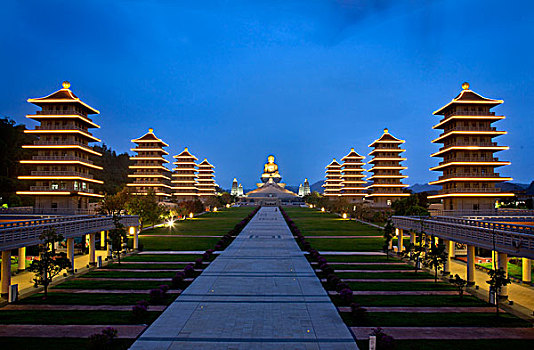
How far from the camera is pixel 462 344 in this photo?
1641 centimetres

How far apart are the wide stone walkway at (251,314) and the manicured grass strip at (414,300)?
2114mm

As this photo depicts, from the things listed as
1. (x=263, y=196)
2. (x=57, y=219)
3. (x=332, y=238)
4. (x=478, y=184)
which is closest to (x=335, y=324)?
(x=57, y=219)

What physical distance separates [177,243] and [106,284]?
70.5 feet

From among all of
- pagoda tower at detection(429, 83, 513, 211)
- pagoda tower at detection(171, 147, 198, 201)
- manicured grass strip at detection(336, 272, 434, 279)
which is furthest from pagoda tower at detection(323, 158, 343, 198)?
manicured grass strip at detection(336, 272, 434, 279)

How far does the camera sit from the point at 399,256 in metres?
40.5

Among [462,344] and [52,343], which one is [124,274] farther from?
[462,344]

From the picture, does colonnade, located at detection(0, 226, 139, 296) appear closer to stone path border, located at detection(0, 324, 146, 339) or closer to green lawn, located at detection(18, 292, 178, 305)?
green lawn, located at detection(18, 292, 178, 305)

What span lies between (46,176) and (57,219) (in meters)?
29.4

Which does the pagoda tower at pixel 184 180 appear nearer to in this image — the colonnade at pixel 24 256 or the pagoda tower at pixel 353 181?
the pagoda tower at pixel 353 181

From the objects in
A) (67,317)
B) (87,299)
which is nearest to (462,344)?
(67,317)

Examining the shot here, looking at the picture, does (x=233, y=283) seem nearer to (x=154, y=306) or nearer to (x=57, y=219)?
(x=154, y=306)

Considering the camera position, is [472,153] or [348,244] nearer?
[348,244]

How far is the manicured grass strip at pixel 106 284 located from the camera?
1034 inches

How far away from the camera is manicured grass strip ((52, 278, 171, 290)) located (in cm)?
2626
